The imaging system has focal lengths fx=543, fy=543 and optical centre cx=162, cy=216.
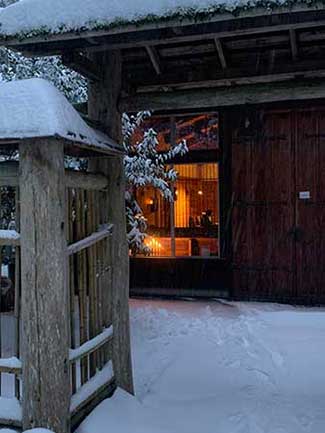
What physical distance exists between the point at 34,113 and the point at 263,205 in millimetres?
6502

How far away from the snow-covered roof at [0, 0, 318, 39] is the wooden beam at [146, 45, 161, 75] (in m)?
0.70

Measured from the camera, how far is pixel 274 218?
9.06 meters

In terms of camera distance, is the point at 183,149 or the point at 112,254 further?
the point at 183,149

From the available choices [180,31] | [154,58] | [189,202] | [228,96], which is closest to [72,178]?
[180,31]

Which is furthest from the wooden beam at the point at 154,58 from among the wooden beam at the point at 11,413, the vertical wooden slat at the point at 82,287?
the wooden beam at the point at 11,413

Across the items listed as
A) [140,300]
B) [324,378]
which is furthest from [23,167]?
[140,300]

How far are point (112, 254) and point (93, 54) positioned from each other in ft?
5.32

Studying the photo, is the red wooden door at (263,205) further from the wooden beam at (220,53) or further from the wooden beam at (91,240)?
the wooden beam at (91,240)

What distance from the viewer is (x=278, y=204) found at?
904cm

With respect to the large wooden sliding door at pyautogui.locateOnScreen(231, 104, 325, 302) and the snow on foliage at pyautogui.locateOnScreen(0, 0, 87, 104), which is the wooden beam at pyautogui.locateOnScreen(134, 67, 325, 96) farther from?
the large wooden sliding door at pyautogui.locateOnScreen(231, 104, 325, 302)

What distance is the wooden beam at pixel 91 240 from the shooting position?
346cm

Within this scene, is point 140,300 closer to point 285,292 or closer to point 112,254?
point 285,292

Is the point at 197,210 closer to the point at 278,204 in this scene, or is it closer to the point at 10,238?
the point at 278,204

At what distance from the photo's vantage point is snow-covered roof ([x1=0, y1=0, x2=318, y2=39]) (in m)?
3.03
